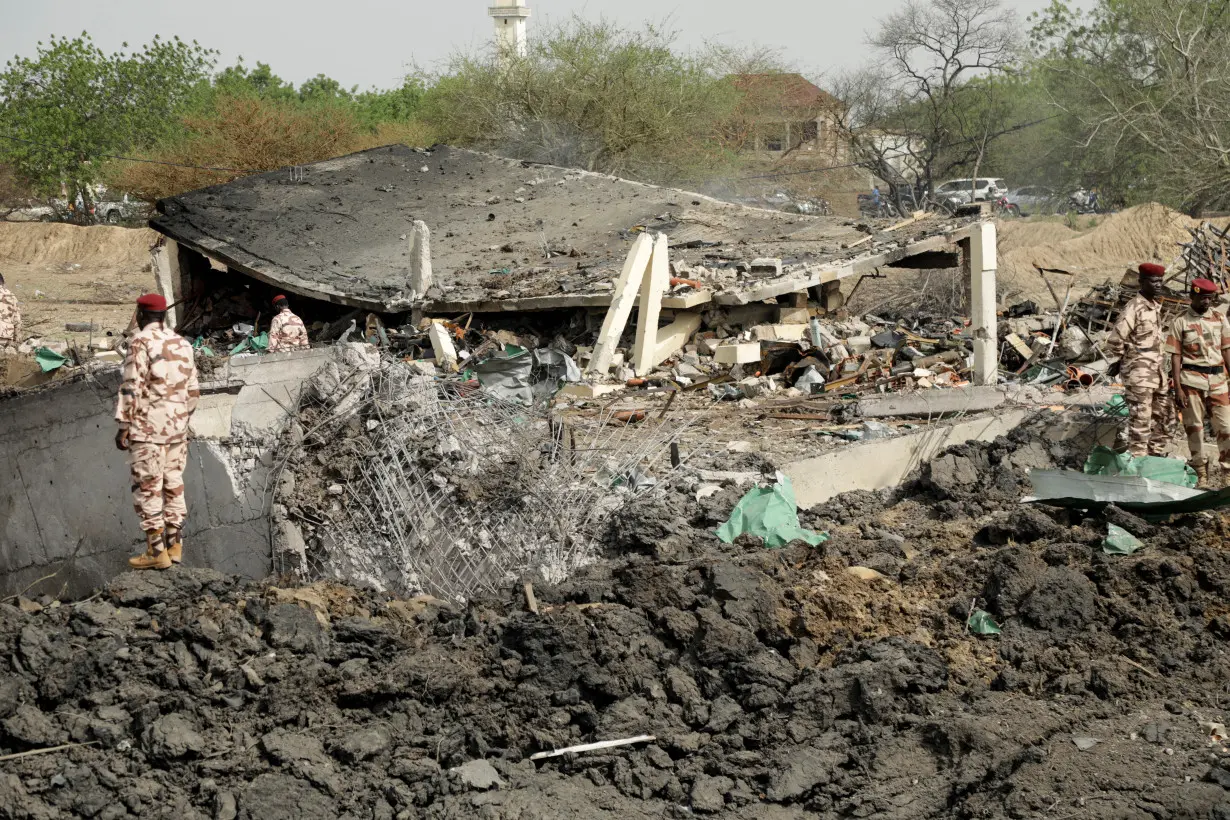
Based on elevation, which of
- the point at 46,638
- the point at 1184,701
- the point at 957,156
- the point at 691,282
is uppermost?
the point at 957,156

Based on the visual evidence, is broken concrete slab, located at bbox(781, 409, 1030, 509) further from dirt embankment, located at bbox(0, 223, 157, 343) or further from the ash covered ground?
dirt embankment, located at bbox(0, 223, 157, 343)

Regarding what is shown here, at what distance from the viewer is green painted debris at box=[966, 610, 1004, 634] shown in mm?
5805

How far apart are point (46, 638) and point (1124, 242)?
25326mm

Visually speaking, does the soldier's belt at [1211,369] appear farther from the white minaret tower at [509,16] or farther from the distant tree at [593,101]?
the white minaret tower at [509,16]

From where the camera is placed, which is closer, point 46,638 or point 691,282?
point 46,638

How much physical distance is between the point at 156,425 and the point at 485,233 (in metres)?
12.5

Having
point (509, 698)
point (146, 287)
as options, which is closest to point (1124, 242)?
point (146, 287)

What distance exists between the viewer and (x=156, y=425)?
21.3 ft

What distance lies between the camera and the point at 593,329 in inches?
590

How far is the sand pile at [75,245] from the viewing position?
30.7 meters

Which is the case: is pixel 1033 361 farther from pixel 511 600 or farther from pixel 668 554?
pixel 511 600

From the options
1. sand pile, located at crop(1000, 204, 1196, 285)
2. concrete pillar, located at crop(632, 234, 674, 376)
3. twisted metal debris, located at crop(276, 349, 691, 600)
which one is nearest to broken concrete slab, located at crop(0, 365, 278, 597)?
twisted metal debris, located at crop(276, 349, 691, 600)

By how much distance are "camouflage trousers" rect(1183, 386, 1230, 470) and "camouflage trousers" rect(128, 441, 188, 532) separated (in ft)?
23.4

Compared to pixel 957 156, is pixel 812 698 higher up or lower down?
lower down
